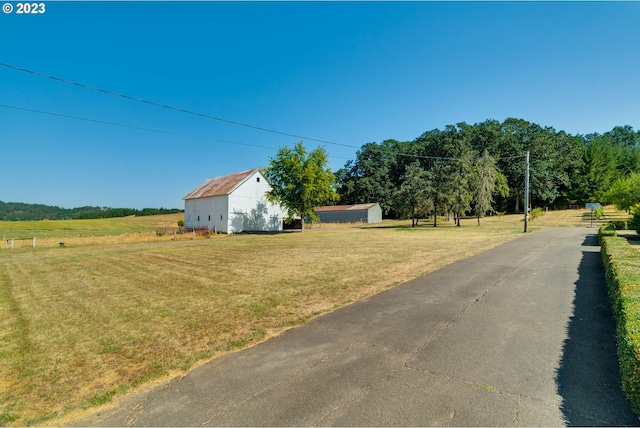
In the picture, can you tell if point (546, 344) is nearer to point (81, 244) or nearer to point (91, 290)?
point (91, 290)

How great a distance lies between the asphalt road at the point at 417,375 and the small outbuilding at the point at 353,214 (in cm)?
4877

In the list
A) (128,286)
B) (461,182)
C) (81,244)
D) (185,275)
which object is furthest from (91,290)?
(461,182)

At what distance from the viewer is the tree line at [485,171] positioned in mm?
35406

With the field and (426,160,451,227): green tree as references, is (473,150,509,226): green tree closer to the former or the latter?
(426,160,451,227): green tree

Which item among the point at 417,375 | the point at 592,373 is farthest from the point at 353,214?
the point at 417,375

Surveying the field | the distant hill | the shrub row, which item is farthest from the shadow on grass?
the distant hill

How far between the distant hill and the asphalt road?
8918 centimetres

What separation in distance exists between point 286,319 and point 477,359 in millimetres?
3068

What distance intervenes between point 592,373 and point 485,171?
35.8m

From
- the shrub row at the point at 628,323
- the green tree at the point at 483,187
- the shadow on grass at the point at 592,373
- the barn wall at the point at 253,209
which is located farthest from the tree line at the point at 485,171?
the shadow on grass at the point at 592,373

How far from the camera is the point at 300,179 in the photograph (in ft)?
101

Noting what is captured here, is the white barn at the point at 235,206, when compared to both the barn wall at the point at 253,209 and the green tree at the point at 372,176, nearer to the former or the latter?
the barn wall at the point at 253,209

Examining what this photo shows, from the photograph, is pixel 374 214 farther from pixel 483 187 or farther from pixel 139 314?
pixel 139 314

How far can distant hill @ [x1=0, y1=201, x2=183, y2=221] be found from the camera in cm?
7994
